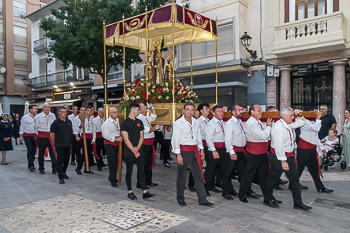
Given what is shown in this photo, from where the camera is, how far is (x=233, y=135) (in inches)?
217

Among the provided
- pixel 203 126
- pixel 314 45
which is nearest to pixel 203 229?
pixel 203 126

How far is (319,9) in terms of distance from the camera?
1173 cm

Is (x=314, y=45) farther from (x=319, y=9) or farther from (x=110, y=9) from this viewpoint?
(x=110, y=9)

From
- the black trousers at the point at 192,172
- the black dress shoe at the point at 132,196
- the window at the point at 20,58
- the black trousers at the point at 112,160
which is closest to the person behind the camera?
the black trousers at the point at 192,172

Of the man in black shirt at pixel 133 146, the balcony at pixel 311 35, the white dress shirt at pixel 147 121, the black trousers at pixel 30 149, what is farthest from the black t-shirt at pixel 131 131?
the balcony at pixel 311 35

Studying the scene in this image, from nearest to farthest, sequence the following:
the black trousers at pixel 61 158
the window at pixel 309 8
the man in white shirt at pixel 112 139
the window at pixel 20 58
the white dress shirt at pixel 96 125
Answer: the man in white shirt at pixel 112 139 < the black trousers at pixel 61 158 < the white dress shirt at pixel 96 125 < the window at pixel 309 8 < the window at pixel 20 58

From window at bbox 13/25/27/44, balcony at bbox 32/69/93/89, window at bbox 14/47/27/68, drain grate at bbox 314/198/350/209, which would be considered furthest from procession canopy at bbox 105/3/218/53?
window at bbox 13/25/27/44

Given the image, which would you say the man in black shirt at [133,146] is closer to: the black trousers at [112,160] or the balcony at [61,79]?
the black trousers at [112,160]

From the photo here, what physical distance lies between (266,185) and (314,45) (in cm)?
804

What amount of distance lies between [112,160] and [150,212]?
2372 mm

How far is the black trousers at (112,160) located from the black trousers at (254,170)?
9.63ft

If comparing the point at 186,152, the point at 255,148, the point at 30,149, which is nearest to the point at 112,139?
the point at 186,152

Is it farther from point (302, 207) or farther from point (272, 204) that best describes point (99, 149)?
point (302, 207)

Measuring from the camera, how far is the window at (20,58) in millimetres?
32656
